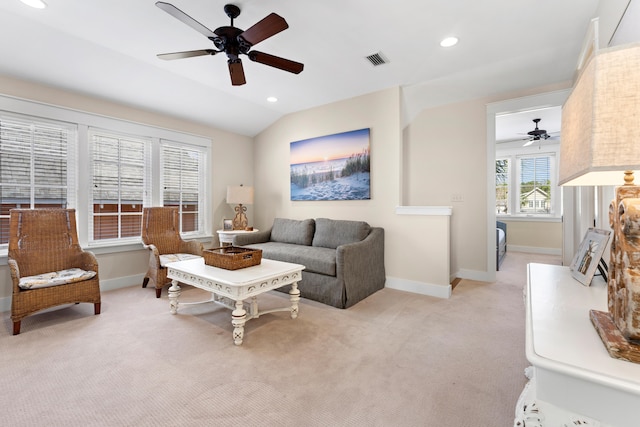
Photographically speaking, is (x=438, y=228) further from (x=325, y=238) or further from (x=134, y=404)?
(x=134, y=404)

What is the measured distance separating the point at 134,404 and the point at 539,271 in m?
2.29

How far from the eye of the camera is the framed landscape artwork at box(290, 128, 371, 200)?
4.01 meters

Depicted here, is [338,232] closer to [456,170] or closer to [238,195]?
[238,195]

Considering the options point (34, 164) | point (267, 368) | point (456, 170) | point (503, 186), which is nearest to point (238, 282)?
point (267, 368)

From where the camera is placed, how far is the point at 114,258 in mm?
3684

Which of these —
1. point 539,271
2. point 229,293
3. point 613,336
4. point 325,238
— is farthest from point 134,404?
point 325,238

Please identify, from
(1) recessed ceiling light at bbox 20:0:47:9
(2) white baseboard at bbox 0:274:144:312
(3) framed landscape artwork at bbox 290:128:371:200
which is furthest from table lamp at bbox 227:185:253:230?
(1) recessed ceiling light at bbox 20:0:47:9

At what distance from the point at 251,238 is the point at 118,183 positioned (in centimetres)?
188

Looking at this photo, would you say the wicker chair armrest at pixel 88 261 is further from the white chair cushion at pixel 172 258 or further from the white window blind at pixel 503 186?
the white window blind at pixel 503 186

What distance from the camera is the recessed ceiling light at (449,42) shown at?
272 cm

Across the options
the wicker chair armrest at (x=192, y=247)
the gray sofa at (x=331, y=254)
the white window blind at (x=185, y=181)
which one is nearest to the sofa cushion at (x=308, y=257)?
the gray sofa at (x=331, y=254)

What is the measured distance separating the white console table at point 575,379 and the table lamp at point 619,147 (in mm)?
51

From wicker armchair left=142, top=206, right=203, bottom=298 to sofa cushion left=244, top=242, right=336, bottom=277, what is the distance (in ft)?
3.32

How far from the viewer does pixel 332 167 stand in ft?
14.1
